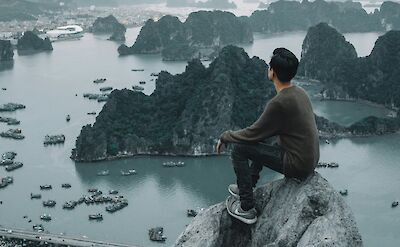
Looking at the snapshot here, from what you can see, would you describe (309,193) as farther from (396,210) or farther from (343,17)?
(343,17)

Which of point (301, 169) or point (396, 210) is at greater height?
point (301, 169)

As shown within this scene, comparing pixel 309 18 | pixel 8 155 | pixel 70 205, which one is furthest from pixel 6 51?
pixel 70 205

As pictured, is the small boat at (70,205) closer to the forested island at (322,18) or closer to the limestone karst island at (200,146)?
the limestone karst island at (200,146)

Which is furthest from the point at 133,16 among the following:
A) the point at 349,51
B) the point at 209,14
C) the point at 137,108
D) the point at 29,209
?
the point at 29,209

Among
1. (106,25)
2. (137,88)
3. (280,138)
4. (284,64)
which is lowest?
(137,88)

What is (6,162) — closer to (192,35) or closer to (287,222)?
(287,222)

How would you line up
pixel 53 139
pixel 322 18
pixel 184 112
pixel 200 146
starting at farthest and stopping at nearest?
pixel 322 18 < pixel 184 112 < pixel 53 139 < pixel 200 146
